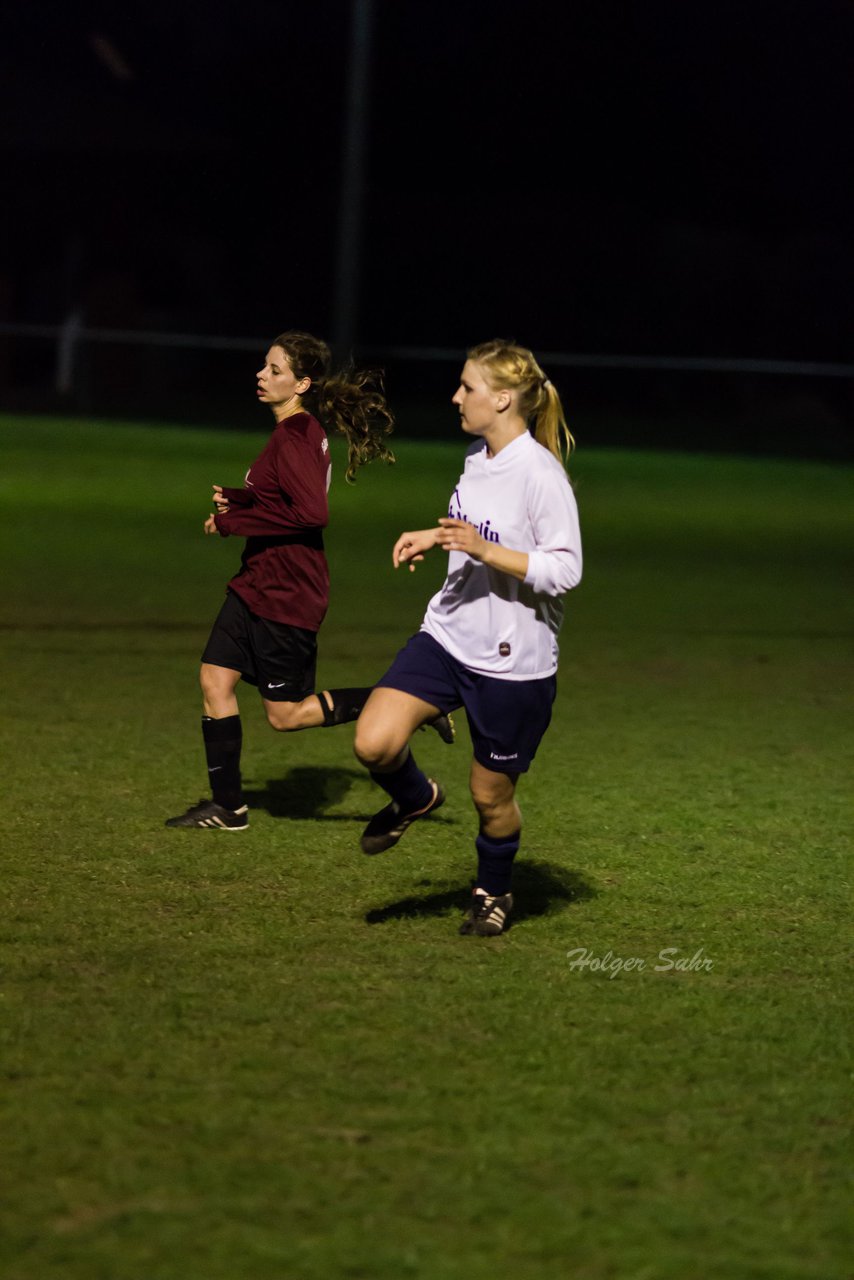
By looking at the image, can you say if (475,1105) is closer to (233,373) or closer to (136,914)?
(136,914)

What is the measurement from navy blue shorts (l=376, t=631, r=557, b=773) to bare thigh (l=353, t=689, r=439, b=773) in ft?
0.08

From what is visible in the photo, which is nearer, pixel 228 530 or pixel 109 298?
pixel 228 530

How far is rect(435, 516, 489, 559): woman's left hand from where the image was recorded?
4.79m

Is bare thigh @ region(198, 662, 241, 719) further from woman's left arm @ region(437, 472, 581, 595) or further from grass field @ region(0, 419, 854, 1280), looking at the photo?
woman's left arm @ region(437, 472, 581, 595)

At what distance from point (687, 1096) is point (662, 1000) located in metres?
0.68

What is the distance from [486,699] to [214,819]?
5.39 feet

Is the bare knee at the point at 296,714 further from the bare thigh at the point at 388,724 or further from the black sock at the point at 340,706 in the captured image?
the bare thigh at the point at 388,724

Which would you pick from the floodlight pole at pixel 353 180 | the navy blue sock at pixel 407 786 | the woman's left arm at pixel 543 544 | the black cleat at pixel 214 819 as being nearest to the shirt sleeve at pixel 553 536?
the woman's left arm at pixel 543 544

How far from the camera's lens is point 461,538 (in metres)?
4.79

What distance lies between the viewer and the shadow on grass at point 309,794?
22.2 feet

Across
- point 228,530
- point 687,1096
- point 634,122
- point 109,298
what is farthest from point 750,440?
point 687,1096

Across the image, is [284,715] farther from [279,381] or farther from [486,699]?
[486,699]

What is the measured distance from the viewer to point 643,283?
3625 cm

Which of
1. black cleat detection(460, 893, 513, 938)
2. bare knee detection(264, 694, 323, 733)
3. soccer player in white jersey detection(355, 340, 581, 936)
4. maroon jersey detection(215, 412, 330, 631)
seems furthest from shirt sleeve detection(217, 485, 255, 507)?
black cleat detection(460, 893, 513, 938)
